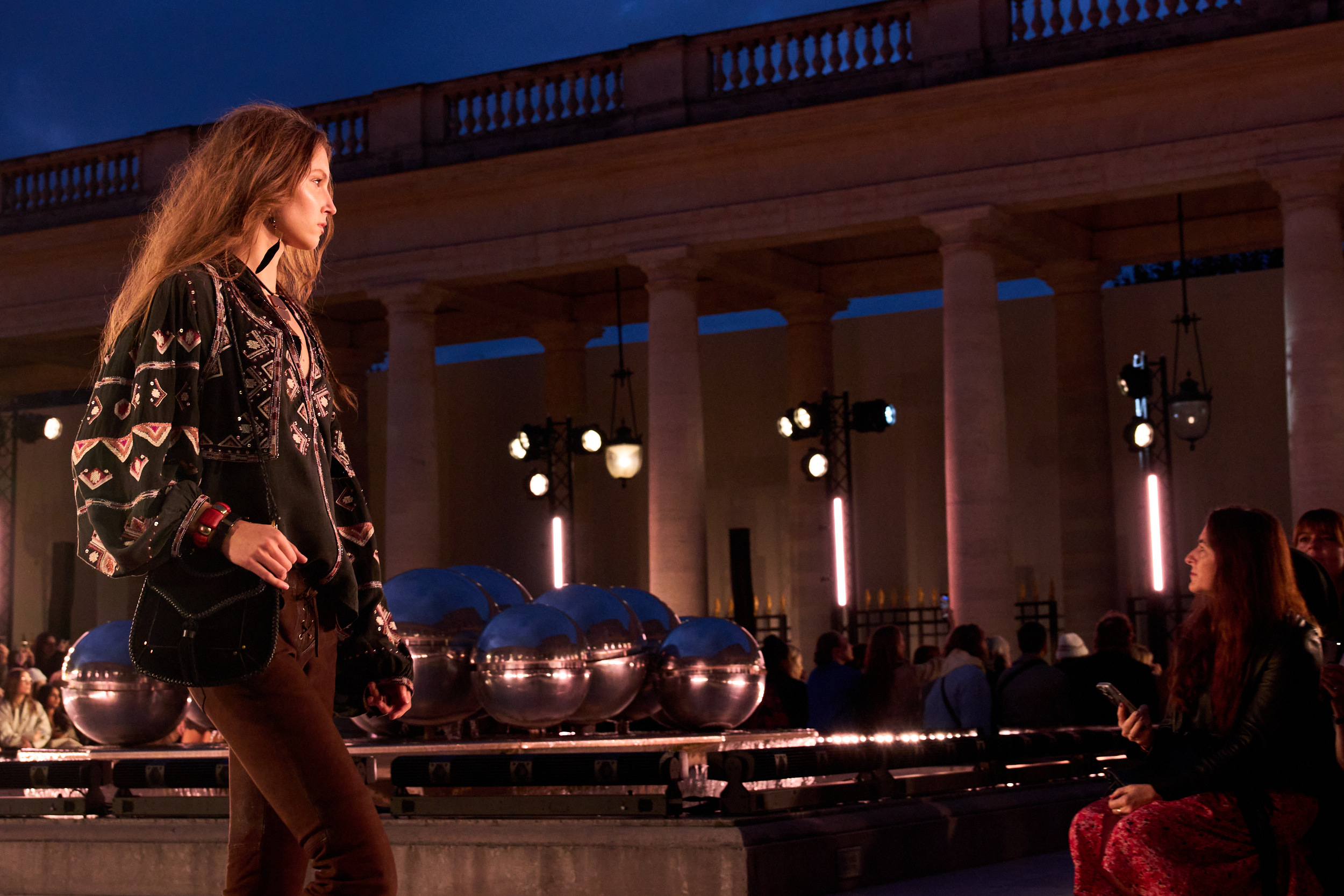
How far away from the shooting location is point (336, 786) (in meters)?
3.33

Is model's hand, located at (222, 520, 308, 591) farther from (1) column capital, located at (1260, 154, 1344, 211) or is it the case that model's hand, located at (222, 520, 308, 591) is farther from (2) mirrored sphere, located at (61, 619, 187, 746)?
(1) column capital, located at (1260, 154, 1344, 211)

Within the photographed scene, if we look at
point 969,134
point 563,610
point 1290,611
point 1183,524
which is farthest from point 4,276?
point 1290,611

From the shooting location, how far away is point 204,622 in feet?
11.0

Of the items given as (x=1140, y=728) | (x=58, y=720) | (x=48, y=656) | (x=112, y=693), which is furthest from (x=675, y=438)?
(x=1140, y=728)

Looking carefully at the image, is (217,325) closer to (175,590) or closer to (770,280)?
(175,590)

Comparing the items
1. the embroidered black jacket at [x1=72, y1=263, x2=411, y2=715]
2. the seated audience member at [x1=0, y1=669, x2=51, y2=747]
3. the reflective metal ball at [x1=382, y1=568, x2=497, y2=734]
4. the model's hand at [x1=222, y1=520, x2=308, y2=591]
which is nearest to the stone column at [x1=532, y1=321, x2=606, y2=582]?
the seated audience member at [x1=0, y1=669, x2=51, y2=747]

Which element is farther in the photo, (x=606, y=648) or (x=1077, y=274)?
(x=1077, y=274)

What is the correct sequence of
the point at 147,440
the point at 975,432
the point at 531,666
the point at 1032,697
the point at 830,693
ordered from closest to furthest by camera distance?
1. the point at 147,440
2. the point at 531,666
3. the point at 1032,697
4. the point at 830,693
5. the point at 975,432

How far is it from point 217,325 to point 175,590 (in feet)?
1.86

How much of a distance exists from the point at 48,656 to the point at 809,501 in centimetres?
1085

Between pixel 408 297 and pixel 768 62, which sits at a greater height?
pixel 768 62

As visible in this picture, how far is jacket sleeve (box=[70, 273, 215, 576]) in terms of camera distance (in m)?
3.33

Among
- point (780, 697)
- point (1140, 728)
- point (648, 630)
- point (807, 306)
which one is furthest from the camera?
point (807, 306)

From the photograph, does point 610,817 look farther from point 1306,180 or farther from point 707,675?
point 1306,180
